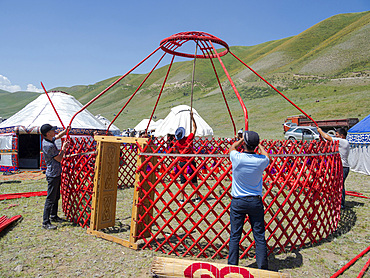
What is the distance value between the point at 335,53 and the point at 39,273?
51.8m

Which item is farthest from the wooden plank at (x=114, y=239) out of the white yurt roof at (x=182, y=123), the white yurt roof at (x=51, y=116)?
the white yurt roof at (x=182, y=123)

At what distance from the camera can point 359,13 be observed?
73688 mm

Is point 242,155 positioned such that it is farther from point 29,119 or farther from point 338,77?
point 338,77

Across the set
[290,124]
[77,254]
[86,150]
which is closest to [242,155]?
[77,254]

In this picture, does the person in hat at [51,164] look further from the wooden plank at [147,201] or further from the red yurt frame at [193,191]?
the wooden plank at [147,201]

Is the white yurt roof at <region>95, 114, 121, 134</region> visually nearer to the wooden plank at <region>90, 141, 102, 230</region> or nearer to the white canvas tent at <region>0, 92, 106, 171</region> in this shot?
the white canvas tent at <region>0, 92, 106, 171</region>

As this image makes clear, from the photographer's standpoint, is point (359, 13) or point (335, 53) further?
point (359, 13)

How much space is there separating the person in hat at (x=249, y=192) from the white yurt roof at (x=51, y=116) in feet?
24.3

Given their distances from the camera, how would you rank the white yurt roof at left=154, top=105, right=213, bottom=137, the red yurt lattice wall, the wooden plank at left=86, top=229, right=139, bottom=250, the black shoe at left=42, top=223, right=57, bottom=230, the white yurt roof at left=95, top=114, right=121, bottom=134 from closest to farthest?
the red yurt lattice wall < the wooden plank at left=86, top=229, right=139, bottom=250 < the black shoe at left=42, top=223, right=57, bottom=230 < the white yurt roof at left=154, top=105, right=213, bottom=137 < the white yurt roof at left=95, top=114, right=121, bottom=134

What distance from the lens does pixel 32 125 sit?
8.17m

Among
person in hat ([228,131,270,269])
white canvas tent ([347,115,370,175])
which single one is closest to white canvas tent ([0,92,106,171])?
person in hat ([228,131,270,269])

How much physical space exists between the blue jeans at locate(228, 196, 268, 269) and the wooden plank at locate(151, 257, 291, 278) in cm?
9

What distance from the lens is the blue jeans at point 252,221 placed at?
2143 mm

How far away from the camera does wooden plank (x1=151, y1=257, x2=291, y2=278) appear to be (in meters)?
2.10
